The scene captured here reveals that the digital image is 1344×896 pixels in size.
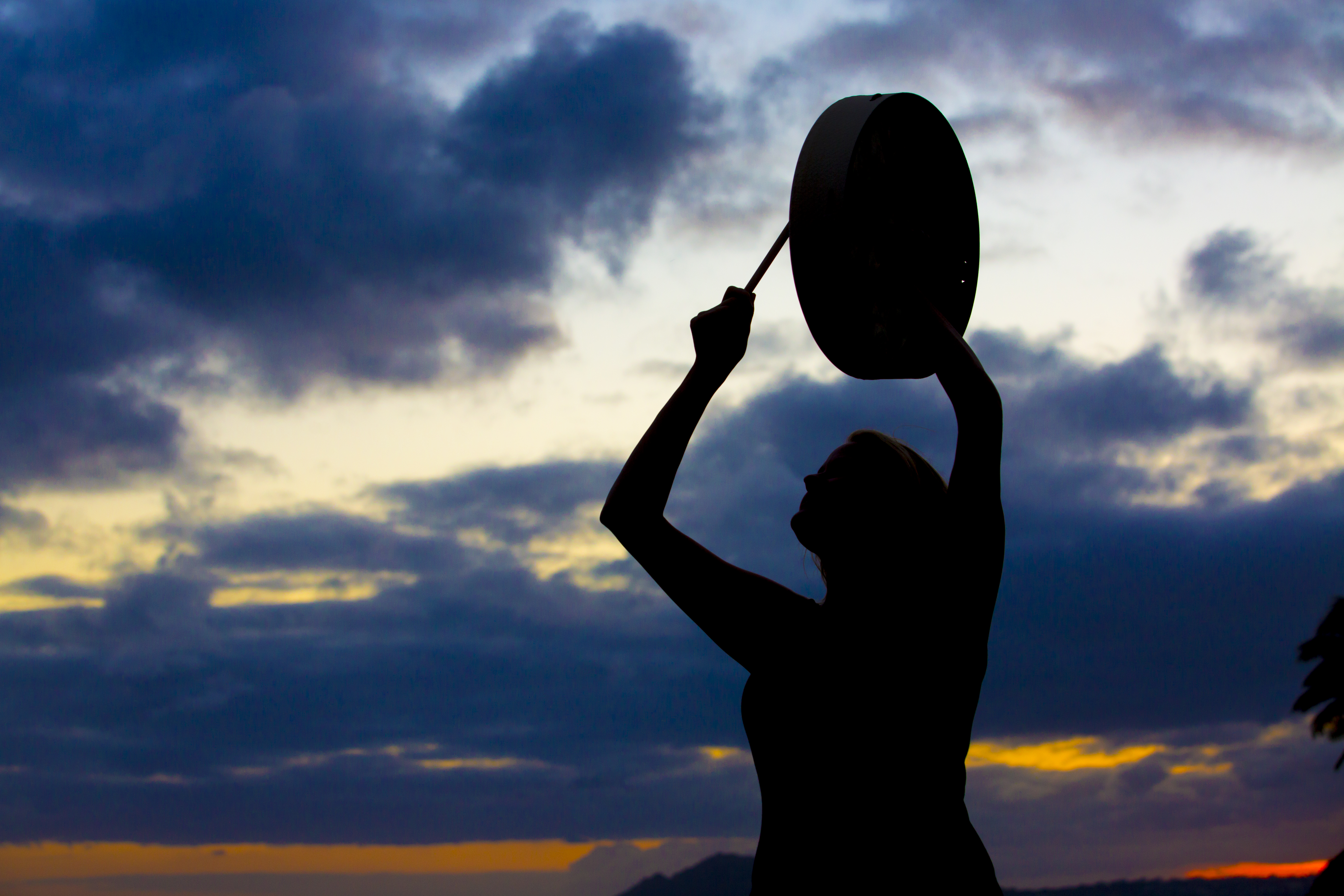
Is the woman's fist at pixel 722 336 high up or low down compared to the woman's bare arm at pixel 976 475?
up

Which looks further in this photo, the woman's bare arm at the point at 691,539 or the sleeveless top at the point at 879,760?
the woman's bare arm at the point at 691,539

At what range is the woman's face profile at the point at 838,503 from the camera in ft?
13.1

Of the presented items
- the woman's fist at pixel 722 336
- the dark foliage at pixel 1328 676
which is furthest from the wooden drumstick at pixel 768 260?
the dark foliage at pixel 1328 676

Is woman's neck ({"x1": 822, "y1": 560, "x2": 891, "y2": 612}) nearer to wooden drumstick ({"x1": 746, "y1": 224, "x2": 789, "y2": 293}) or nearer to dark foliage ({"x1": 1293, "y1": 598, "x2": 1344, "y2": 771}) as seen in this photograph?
wooden drumstick ({"x1": 746, "y1": 224, "x2": 789, "y2": 293})

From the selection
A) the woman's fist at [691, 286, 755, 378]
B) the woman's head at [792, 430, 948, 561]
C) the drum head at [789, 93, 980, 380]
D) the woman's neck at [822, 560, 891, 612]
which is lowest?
the woman's neck at [822, 560, 891, 612]

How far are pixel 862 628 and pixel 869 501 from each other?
42 centimetres

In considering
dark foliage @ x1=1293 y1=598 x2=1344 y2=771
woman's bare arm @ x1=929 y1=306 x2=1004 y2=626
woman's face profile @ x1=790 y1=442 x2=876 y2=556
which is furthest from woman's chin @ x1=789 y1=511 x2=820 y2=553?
dark foliage @ x1=1293 y1=598 x2=1344 y2=771

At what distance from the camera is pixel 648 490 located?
390 cm

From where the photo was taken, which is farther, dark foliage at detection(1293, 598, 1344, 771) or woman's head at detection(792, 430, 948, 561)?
dark foliage at detection(1293, 598, 1344, 771)

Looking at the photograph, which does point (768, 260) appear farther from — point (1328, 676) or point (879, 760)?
point (1328, 676)

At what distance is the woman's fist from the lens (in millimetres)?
4035

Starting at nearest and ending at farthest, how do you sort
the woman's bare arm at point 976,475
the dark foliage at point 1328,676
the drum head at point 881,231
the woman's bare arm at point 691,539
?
the woman's bare arm at point 976,475 → the woman's bare arm at point 691,539 → the drum head at point 881,231 → the dark foliage at point 1328,676

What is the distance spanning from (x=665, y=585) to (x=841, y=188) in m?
1.49

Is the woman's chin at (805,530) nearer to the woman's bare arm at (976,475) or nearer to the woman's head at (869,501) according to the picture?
the woman's head at (869,501)
